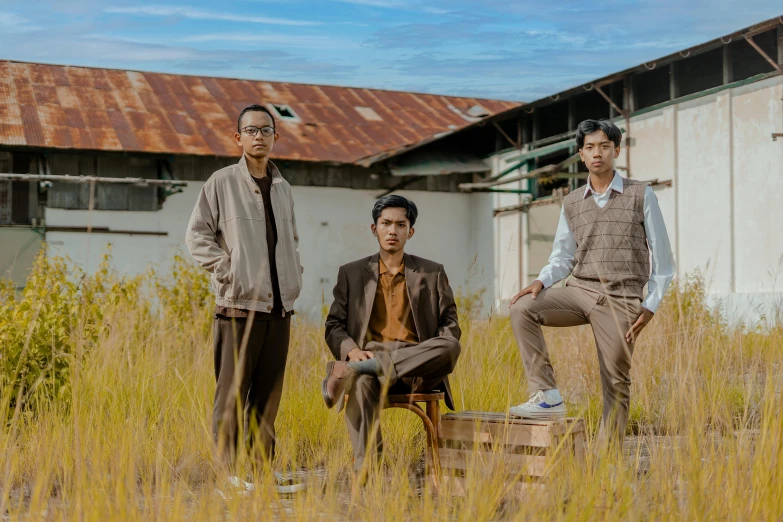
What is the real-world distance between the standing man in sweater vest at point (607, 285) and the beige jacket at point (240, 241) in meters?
1.15

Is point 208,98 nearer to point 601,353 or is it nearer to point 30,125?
point 30,125

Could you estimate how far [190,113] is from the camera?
1809cm

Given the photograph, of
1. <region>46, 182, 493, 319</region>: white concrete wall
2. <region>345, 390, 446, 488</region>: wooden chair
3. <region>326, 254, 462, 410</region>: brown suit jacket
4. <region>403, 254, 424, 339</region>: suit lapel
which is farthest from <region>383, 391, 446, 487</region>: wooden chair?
<region>46, 182, 493, 319</region>: white concrete wall

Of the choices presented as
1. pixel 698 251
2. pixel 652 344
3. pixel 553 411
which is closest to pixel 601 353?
pixel 553 411

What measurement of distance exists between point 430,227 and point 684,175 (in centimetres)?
635

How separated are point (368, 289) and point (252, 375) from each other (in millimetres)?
688

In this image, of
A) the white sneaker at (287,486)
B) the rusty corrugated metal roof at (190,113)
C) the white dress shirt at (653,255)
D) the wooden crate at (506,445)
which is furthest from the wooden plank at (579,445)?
the rusty corrugated metal roof at (190,113)

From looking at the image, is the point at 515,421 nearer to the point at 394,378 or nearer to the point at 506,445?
the point at 506,445

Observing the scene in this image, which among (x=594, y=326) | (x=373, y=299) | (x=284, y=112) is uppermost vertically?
(x=284, y=112)

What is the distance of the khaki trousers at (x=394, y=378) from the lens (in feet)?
12.9

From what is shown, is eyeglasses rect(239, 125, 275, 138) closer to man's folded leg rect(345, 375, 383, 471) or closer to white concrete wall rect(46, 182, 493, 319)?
man's folded leg rect(345, 375, 383, 471)

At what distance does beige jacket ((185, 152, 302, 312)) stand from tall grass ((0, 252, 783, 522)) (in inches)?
26.2

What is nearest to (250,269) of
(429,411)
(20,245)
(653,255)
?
(429,411)

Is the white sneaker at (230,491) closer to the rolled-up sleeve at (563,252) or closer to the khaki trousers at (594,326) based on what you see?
the khaki trousers at (594,326)
